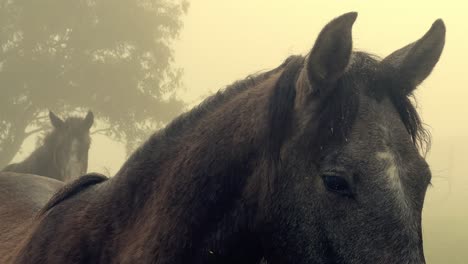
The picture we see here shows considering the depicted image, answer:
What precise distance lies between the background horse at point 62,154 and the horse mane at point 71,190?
7.06m

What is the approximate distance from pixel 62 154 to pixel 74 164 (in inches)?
14.0

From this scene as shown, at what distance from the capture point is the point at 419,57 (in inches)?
105

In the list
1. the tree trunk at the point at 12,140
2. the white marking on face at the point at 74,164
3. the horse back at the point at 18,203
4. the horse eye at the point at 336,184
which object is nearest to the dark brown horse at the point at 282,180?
the horse eye at the point at 336,184

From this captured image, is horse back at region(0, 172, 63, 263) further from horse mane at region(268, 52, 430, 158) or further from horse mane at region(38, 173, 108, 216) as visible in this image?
horse mane at region(268, 52, 430, 158)

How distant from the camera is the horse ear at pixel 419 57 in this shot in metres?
2.64

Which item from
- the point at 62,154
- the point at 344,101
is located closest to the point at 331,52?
the point at 344,101

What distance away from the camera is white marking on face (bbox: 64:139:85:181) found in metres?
10.3

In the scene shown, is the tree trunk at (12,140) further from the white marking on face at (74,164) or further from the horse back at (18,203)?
the horse back at (18,203)

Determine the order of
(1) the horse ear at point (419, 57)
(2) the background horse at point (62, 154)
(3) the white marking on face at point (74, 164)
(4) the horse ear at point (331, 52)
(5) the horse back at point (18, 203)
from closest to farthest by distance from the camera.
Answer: (4) the horse ear at point (331, 52) → (1) the horse ear at point (419, 57) → (5) the horse back at point (18, 203) → (2) the background horse at point (62, 154) → (3) the white marking on face at point (74, 164)

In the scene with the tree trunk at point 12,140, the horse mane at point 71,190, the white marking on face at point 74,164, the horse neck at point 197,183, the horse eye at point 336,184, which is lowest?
the horse eye at point 336,184

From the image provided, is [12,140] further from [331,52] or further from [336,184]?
[336,184]

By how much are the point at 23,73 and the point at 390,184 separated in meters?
23.1

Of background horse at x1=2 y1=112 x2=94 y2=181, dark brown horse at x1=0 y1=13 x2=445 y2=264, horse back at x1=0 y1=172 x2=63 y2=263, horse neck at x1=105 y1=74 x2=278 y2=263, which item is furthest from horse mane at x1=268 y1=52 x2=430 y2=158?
background horse at x1=2 y1=112 x2=94 y2=181

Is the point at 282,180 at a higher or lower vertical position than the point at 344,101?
lower
